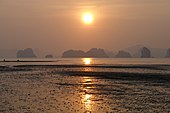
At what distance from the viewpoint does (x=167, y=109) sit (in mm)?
28672

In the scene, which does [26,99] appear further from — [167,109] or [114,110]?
[167,109]

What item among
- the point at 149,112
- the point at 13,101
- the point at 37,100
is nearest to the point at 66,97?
the point at 37,100

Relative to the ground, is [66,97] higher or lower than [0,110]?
higher

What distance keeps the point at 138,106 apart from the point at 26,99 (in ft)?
40.0

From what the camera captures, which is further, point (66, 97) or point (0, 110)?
point (66, 97)

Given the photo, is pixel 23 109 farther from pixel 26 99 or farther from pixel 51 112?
pixel 26 99

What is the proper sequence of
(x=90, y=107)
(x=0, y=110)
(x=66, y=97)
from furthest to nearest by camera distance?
(x=66, y=97) < (x=90, y=107) < (x=0, y=110)

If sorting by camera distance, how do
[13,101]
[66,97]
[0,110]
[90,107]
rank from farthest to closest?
[66,97] < [13,101] < [90,107] < [0,110]

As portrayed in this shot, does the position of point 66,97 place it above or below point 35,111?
above

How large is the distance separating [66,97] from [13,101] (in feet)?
21.6

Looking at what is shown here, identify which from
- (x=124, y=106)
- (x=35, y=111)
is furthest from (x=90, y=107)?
(x=35, y=111)

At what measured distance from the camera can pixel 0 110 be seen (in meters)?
27.1

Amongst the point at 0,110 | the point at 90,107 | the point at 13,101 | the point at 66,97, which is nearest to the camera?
the point at 0,110

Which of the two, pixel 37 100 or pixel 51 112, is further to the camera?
pixel 37 100
